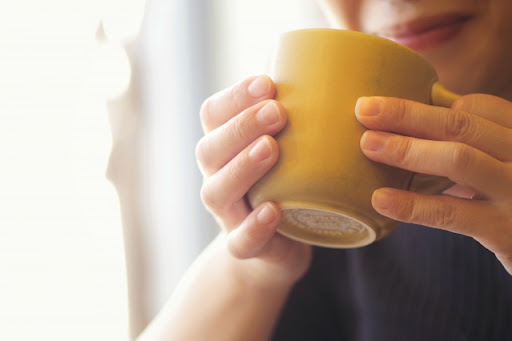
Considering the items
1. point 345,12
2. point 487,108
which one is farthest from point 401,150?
point 345,12

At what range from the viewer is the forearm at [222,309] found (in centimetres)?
80

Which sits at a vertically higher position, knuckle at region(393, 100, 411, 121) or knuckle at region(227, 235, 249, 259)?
knuckle at region(393, 100, 411, 121)

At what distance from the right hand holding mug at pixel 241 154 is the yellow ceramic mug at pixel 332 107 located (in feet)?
0.05

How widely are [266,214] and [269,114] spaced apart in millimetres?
117

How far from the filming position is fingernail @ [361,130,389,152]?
1.62 ft

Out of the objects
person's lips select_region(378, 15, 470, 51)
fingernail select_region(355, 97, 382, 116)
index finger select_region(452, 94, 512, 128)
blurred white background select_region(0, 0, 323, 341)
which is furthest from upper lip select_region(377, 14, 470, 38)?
blurred white background select_region(0, 0, 323, 341)

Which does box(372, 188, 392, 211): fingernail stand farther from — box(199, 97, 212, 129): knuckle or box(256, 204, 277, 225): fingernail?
box(199, 97, 212, 129): knuckle

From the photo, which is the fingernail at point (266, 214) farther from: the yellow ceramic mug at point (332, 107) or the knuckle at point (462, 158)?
the knuckle at point (462, 158)

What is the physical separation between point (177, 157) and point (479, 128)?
3.11 feet

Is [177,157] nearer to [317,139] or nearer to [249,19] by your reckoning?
[249,19]

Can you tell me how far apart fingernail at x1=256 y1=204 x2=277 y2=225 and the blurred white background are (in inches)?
17.0

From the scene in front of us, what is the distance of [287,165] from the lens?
0.52 meters

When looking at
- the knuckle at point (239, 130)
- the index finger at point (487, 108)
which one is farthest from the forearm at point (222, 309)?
the index finger at point (487, 108)

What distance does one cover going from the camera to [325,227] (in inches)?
23.9
